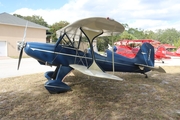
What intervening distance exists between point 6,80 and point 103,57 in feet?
13.5

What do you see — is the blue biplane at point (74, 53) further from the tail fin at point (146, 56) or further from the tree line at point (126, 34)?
the tree line at point (126, 34)

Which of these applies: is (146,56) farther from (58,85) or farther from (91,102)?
(58,85)

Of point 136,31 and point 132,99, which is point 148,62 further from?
point 136,31

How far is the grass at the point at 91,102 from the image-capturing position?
3525 millimetres

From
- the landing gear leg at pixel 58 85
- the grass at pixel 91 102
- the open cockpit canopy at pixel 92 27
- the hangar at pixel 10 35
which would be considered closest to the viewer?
the grass at pixel 91 102

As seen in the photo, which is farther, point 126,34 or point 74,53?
point 126,34

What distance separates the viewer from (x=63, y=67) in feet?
17.1

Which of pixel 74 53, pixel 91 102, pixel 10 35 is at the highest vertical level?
pixel 10 35

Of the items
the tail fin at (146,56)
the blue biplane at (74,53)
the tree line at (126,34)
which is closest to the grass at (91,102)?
the blue biplane at (74,53)

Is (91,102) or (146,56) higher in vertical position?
(146,56)

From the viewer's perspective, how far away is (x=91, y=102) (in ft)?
14.0

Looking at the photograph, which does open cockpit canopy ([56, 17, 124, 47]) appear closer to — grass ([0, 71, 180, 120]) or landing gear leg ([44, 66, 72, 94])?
landing gear leg ([44, 66, 72, 94])

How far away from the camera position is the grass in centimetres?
353

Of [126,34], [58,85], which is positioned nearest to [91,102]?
[58,85]
